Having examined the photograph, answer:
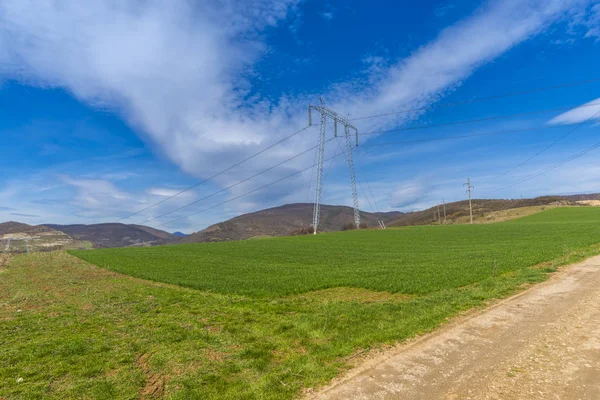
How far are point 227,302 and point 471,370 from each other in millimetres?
11030

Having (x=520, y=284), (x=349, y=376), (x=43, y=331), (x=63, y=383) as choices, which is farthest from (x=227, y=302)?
(x=520, y=284)

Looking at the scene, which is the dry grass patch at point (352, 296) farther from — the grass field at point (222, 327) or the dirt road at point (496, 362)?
the dirt road at point (496, 362)

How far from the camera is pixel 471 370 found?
6.28 meters

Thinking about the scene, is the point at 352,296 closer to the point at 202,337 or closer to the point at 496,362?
the point at 202,337

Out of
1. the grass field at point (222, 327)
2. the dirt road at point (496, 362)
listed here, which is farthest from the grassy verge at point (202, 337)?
the dirt road at point (496, 362)

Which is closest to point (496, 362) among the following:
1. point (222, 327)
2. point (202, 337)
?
point (202, 337)

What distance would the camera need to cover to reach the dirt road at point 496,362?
5.53m

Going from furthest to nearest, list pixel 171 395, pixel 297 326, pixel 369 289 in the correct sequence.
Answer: pixel 369 289 < pixel 297 326 < pixel 171 395

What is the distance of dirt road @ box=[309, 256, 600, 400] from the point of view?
5.53 m

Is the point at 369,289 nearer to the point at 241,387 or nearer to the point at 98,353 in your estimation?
the point at 241,387

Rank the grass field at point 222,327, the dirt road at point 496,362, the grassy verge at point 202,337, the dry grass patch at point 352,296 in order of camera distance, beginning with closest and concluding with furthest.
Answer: the dirt road at point 496,362 < the grassy verge at point 202,337 < the grass field at point 222,327 < the dry grass patch at point 352,296

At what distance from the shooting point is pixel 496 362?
6.58 metres

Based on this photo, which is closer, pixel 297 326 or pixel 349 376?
pixel 349 376

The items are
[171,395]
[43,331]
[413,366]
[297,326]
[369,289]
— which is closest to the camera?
[171,395]
